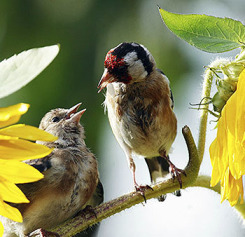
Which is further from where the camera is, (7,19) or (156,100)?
(7,19)

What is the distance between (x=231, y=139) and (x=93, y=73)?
12.8 feet

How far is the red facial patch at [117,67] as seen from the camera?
2.65 m

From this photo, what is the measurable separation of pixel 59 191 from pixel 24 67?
1699 mm

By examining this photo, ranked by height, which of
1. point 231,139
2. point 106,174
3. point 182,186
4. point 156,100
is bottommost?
point 106,174

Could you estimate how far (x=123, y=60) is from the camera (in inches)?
110

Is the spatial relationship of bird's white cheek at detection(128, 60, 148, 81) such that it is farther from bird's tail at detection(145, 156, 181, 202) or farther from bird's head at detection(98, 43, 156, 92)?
bird's tail at detection(145, 156, 181, 202)

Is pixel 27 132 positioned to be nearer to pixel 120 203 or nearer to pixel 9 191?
pixel 9 191

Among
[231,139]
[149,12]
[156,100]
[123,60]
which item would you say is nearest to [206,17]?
[231,139]

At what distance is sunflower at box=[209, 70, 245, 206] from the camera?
34.4 inches

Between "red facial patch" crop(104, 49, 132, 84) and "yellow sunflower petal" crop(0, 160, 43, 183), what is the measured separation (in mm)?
1924

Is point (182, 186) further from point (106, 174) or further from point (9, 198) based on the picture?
point (106, 174)

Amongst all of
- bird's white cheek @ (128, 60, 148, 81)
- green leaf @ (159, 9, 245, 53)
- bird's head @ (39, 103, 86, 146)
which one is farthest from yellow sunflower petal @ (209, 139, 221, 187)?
bird's white cheek @ (128, 60, 148, 81)

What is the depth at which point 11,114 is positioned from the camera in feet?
2.09

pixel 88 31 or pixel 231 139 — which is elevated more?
pixel 231 139
